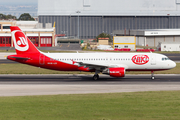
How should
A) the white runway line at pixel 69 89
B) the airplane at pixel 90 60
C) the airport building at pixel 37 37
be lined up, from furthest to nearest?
1. the airport building at pixel 37 37
2. the airplane at pixel 90 60
3. the white runway line at pixel 69 89

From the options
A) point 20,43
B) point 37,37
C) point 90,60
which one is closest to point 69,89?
point 90,60

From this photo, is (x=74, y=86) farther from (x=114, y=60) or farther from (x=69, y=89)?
(x=114, y=60)

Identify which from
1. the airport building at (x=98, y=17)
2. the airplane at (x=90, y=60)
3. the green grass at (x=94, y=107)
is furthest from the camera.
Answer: the airport building at (x=98, y=17)

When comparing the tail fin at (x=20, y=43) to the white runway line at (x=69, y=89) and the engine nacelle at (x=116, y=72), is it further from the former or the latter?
the engine nacelle at (x=116, y=72)

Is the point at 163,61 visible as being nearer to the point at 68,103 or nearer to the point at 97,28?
the point at 68,103

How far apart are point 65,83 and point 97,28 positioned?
530ft

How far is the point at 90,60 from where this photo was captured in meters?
41.6

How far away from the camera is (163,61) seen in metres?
41.0

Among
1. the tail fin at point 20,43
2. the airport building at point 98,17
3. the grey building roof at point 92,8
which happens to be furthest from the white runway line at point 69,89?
the grey building roof at point 92,8

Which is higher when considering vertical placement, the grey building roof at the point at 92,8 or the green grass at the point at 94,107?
the grey building roof at the point at 92,8

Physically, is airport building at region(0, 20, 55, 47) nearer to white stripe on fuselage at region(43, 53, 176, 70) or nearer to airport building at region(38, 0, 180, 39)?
airport building at region(38, 0, 180, 39)

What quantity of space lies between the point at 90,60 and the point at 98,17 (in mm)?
157311

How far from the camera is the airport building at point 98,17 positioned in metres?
195

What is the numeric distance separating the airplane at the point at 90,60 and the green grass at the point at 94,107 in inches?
507
